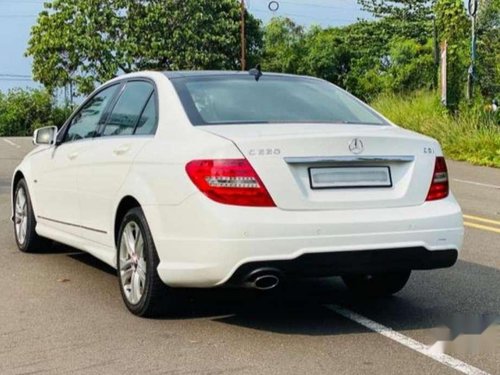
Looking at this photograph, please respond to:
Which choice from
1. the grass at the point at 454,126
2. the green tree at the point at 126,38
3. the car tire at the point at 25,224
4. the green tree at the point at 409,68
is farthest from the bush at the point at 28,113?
the car tire at the point at 25,224

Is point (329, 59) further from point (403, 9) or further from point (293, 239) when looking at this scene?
point (293, 239)

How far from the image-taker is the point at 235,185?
4883mm

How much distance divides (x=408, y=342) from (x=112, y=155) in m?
2.45

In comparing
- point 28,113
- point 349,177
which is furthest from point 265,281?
point 28,113

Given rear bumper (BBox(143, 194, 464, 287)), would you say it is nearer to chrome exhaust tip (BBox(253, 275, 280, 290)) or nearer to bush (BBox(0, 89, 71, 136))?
chrome exhaust tip (BBox(253, 275, 280, 290))

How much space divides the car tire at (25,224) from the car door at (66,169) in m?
0.28

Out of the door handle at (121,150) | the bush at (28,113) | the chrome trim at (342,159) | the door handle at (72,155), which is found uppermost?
the chrome trim at (342,159)

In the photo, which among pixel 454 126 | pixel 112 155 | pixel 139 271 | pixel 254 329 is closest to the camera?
pixel 254 329

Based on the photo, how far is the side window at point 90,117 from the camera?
22.2ft

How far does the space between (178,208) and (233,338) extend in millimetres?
850

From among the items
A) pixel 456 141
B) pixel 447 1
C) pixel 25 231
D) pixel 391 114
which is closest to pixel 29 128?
pixel 447 1

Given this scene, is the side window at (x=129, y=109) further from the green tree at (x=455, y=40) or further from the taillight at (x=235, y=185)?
the green tree at (x=455, y=40)

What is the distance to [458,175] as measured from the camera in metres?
18.5

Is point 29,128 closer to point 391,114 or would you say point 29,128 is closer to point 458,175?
point 391,114
